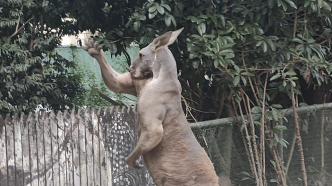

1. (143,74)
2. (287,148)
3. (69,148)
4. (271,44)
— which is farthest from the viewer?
(287,148)

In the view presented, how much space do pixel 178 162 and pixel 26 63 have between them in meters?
6.55

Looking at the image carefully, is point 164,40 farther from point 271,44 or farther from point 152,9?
point 271,44

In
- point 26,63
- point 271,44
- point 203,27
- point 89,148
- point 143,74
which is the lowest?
point 89,148

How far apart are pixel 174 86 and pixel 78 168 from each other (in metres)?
2.21

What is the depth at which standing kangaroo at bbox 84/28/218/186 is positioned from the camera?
362 cm

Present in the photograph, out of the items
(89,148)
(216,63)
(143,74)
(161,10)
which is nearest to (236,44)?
(216,63)

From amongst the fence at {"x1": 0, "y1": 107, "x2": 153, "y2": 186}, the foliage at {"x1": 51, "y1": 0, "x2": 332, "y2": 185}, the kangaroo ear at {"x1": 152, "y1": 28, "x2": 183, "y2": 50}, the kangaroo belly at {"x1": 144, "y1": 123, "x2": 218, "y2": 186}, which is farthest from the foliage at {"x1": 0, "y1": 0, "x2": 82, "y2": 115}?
the kangaroo belly at {"x1": 144, "y1": 123, "x2": 218, "y2": 186}

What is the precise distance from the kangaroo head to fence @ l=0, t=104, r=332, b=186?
1.79 meters

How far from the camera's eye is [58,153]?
5.32 m

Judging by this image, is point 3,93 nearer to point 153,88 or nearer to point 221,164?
point 221,164

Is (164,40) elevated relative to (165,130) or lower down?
elevated

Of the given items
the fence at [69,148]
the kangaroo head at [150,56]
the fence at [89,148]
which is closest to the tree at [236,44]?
the fence at [89,148]

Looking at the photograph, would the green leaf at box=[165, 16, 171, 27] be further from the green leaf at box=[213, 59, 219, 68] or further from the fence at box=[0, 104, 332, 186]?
the fence at box=[0, 104, 332, 186]

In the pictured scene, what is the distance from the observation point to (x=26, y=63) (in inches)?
375
